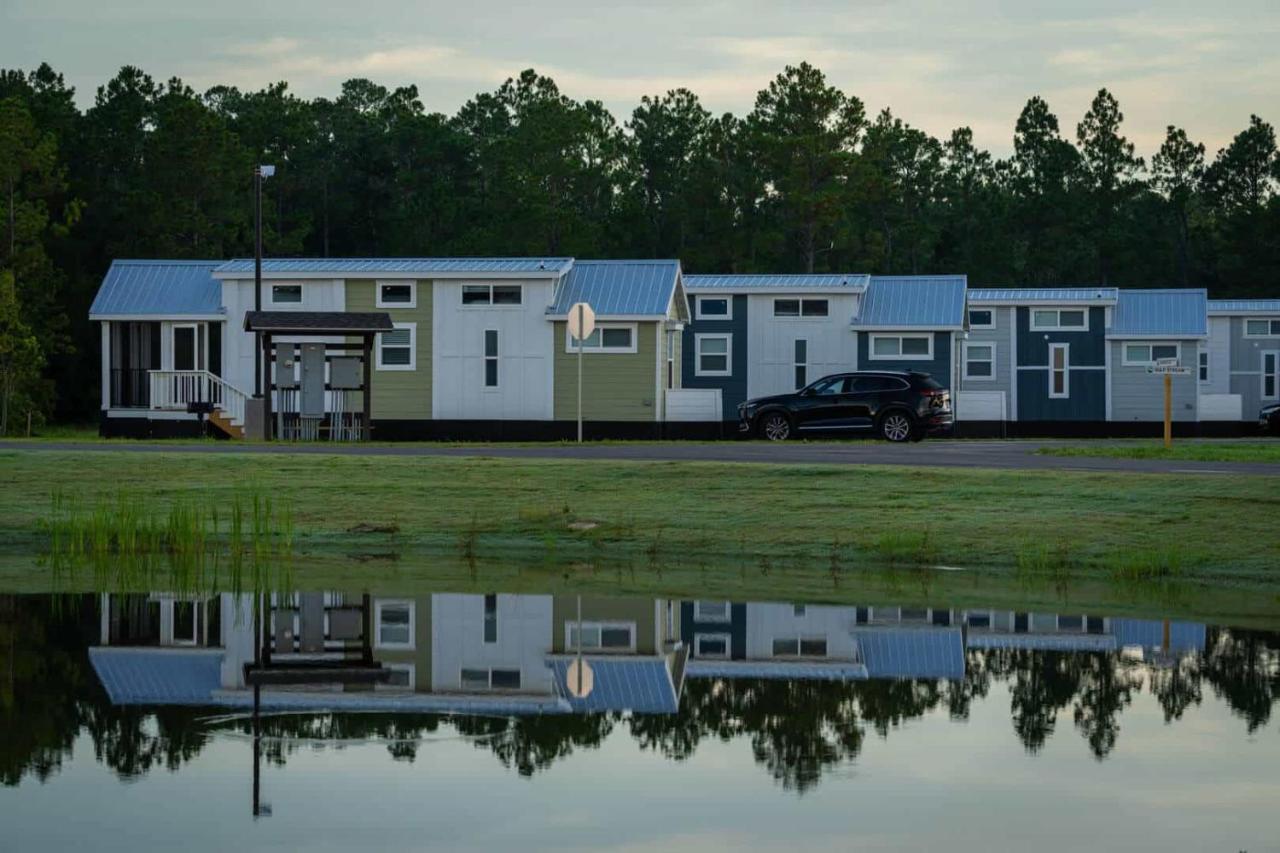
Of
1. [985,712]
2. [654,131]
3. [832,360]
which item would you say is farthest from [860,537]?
[654,131]

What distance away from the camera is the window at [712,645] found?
15.0 m

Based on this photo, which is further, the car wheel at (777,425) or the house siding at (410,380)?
the house siding at (410,380)

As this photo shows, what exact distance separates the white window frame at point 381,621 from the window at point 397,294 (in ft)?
113

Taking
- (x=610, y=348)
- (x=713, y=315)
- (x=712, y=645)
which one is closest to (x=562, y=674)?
(x=712, y=645)

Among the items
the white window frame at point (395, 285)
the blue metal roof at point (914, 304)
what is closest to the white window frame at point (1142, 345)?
the blue metal roof at point (914, 304)

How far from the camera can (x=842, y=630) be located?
53.6 ft

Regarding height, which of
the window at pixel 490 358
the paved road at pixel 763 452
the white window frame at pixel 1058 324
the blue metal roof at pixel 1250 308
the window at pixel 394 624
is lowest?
the window at pixel 394 624

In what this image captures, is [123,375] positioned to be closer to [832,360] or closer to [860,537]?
[832,360]

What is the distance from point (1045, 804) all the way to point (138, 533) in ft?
50.4

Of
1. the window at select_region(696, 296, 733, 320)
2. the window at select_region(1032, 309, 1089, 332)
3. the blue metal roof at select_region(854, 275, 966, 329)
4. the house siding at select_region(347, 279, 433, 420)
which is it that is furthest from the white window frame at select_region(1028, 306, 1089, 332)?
the house siding at select_region(347, 279, 433, 420)

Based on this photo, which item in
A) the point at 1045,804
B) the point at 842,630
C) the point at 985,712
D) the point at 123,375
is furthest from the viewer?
the point at 123,375

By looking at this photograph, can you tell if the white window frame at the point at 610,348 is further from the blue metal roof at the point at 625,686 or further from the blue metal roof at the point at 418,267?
the blue metal roof at the point at 625,686

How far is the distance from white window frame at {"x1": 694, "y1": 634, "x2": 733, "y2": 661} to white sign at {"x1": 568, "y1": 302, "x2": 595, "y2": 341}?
3017cm

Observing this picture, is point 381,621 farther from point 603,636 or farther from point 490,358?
point 490,358
